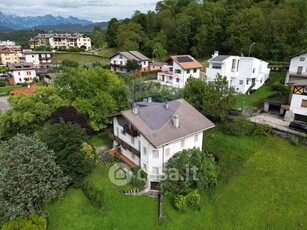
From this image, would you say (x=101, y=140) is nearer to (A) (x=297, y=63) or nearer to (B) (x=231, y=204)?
(B) (x=231, y=204)

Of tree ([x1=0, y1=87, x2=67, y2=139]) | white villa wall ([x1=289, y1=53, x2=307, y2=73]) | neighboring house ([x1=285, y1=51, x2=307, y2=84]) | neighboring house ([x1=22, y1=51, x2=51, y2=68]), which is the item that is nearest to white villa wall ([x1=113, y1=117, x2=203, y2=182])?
tree ([x1=0, y1=87, x2=67, y2=139])

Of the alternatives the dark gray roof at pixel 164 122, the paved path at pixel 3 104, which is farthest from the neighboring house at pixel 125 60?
the dark gray roof at pixel 164 122

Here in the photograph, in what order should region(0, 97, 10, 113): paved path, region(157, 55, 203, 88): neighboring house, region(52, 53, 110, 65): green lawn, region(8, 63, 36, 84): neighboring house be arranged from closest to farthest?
1. region(0, 97, 10, 113): paved path
2. region(157, 55, 203, 88): neighboring house
3. region(8, 63, 36, 84): neighboring house
4. region(52, 53, 110, 65): green lawn

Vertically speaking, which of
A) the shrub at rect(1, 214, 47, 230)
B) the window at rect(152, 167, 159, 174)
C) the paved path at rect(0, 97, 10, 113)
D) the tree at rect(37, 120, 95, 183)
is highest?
the tree at rect(37, 120, 95, 183)

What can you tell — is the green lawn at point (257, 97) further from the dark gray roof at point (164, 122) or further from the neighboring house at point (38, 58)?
the neighboring house at point (38, 58)

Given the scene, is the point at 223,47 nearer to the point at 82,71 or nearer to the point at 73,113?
the point at 82,71

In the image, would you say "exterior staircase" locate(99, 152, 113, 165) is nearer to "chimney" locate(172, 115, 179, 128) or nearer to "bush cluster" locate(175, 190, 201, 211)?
"chimney" locate(172, 115, 179, 128)

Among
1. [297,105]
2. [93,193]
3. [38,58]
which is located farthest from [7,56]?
[297,105]
